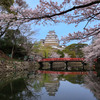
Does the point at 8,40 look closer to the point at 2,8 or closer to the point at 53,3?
the point at 2,8

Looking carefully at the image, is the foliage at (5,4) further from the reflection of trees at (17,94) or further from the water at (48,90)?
the reflection of trees at (17,94)

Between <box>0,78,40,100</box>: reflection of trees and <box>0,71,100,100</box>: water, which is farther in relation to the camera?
<box>0,71,100,100</box>: water

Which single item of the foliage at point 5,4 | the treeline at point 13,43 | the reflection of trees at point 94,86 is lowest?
the reflection of trees at point 94,86

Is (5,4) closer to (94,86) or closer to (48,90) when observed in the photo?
(48,90)

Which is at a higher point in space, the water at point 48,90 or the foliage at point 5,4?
the foliage at point 5,4

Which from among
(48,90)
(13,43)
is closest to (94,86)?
(48,90)

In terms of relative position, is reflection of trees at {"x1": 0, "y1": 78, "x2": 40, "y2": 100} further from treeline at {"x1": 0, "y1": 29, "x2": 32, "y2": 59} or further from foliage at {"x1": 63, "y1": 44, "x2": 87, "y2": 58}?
foliage at {"x1": 63, "y1": 44, "x2": 87, "y2": 58}

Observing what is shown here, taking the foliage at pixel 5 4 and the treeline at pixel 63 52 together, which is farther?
the treeline at pixel 63 52

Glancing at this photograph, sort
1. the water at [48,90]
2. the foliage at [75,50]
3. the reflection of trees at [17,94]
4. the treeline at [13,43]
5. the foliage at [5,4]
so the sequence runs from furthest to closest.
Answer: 1. the foliage at [75,50]
2. the treeline at [13,43]
3. the foliage at [5,4]
4. the water at [48,90]
5. the reflection of trees at [17,94]

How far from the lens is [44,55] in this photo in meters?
30.6

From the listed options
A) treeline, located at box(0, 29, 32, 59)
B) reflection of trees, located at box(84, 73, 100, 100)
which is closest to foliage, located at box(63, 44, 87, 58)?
treeline, located at box(0, 29, 32, 59)

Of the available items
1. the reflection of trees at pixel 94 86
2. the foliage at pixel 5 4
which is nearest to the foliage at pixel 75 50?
the foliage at pixel 5 4

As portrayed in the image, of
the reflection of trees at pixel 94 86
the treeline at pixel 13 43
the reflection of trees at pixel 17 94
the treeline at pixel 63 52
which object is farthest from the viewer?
the treeline at pixel 63 52

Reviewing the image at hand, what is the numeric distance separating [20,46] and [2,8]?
640cm
